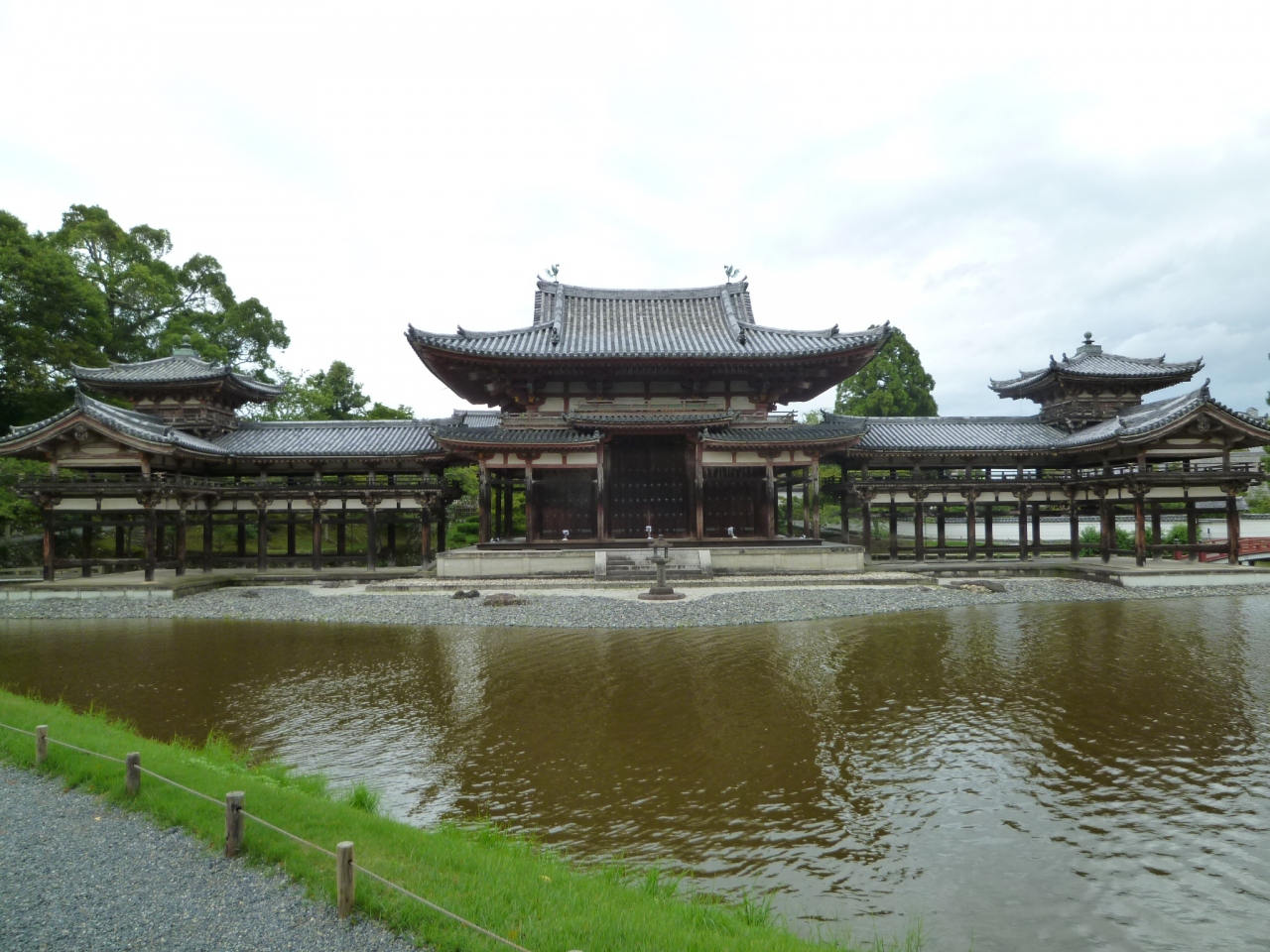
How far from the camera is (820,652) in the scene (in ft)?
43.3

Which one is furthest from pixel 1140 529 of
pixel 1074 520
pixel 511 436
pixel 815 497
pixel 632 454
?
pixel 511 436

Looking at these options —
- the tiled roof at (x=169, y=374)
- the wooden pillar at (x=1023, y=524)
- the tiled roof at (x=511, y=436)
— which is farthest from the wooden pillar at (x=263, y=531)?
the wooden pillar at (x=1023, y=524)

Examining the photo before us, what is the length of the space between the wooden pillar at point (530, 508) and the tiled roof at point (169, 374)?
1275 cm

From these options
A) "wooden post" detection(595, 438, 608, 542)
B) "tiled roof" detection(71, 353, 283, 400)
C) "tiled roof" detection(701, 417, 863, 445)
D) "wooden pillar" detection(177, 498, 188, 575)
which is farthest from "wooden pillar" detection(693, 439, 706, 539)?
"tiled roof" detection(71, 353, 283, 400)

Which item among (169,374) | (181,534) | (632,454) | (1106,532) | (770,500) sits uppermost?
(169,374)

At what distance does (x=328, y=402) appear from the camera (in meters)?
37.9

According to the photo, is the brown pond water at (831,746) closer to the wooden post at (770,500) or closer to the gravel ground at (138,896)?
the gravel ground at (138,896)

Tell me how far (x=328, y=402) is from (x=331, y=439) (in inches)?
480

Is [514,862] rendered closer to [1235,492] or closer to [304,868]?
[304,868]

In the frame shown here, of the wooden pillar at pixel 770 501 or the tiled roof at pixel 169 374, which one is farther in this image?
the tiled roof at pixel 169 374

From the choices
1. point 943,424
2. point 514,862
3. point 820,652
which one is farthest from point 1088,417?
point 514,862

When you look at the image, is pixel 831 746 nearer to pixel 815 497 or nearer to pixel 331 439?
pixel 815 497

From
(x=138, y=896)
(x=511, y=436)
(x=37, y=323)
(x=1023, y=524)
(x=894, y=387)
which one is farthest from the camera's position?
(x=894, y=387)

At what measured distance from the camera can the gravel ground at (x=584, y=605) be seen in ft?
55.5
